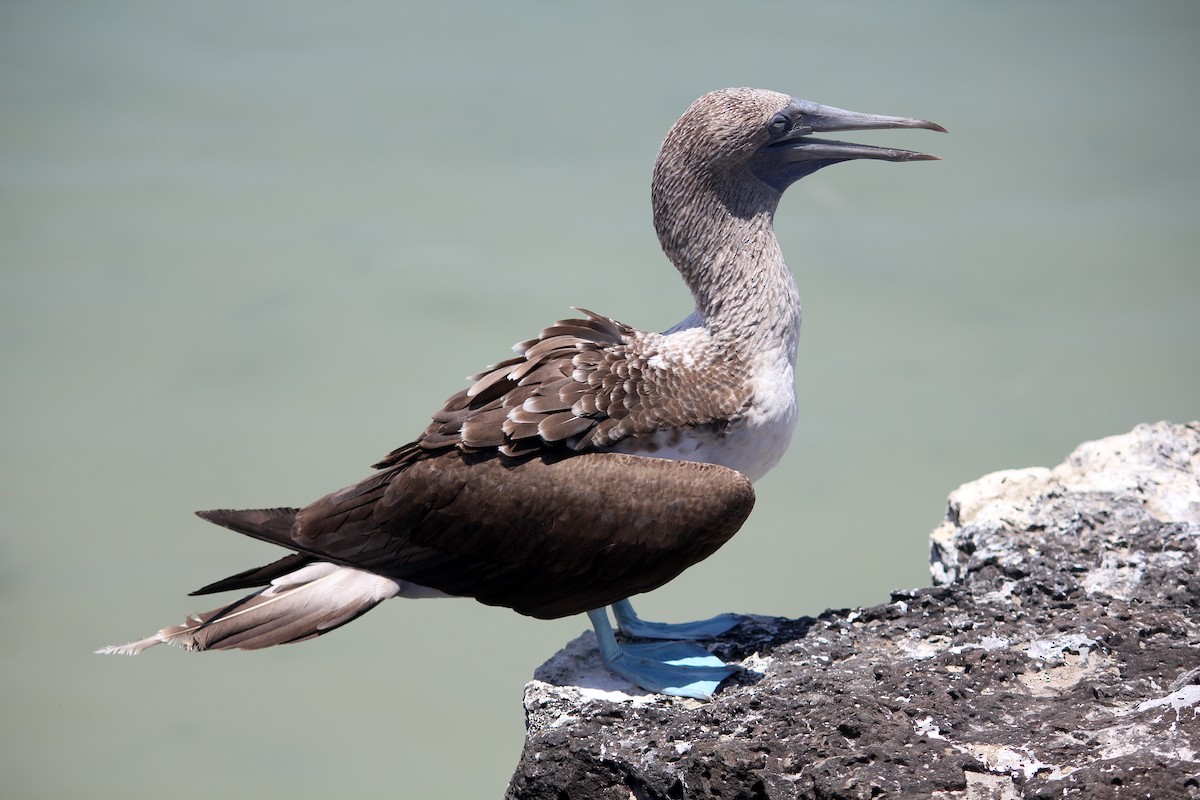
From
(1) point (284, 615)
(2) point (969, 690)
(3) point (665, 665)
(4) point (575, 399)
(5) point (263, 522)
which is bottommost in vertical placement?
(2) point (969, 690)

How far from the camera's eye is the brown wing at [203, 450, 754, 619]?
4801 mm

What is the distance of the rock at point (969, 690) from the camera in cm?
425

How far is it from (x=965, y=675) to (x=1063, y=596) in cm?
86

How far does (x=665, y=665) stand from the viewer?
5.24m

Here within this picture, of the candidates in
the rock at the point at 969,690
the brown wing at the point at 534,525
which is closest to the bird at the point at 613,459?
the brown wing at the point at 534,525

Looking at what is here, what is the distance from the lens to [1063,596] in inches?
216

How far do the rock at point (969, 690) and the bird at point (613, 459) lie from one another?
335 millimetres

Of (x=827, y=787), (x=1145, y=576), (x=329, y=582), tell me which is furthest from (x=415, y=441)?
(x=1145, y=576)

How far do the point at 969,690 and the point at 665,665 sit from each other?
1179mm

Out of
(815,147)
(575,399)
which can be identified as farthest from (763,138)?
(575,399)

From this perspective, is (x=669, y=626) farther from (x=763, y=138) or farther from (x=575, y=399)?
(x=763, y=138)

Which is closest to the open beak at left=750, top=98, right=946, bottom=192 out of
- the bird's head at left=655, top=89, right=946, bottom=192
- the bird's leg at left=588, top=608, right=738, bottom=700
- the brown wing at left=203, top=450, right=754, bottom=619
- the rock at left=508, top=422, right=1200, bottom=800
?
the bird's head at left=655, top=89, right=946, bottom=192

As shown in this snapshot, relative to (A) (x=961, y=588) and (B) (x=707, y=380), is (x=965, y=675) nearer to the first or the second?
(A) (x=961, y=588)

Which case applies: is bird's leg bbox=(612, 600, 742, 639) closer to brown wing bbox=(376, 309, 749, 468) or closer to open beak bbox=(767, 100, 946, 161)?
brown wing bbox=(376, 309, 749, 468)
